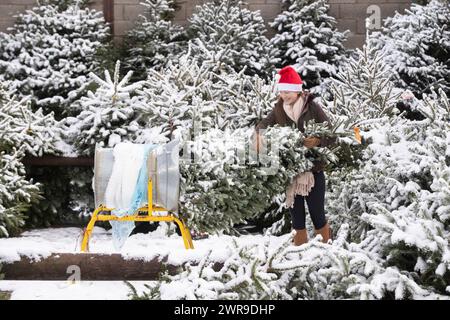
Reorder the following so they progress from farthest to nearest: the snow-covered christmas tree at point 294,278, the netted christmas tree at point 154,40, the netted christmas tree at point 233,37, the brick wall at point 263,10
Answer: the brick wall at point 263,10
the netted christmas tree at point 154,40
the netted christmas tree at point 233,37
the snow-covered christmas tree at point 294,278

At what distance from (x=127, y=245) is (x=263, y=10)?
5.36 m

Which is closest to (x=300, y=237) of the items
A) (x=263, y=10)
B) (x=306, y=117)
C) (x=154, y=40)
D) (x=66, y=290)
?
(x=306, y=117)

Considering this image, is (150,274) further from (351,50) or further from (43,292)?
(351,50)

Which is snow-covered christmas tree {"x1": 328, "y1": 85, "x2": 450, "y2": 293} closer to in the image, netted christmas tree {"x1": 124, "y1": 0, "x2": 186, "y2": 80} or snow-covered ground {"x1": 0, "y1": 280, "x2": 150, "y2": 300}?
snow-covered ground {"x1": 0, "y1": 280, "x2": 150, "y2": 300}

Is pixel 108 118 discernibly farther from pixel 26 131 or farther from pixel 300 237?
pixel 300 237

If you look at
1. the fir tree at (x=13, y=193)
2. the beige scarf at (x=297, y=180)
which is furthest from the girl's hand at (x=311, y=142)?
the fir tree at (x=13, y=193)

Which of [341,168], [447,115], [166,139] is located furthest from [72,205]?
[447,115]

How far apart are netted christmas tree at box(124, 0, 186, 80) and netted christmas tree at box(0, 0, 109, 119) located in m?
0.43

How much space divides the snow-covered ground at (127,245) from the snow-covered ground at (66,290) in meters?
0.20

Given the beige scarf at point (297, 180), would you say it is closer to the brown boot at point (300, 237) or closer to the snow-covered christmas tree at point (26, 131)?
the brown boot at point (300, 237)

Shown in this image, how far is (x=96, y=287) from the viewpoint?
484 centimetres

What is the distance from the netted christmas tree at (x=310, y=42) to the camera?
29.5 ft

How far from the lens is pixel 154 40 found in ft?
31.0

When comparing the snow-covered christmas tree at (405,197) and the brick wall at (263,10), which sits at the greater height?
the brick wall at (263,10)
